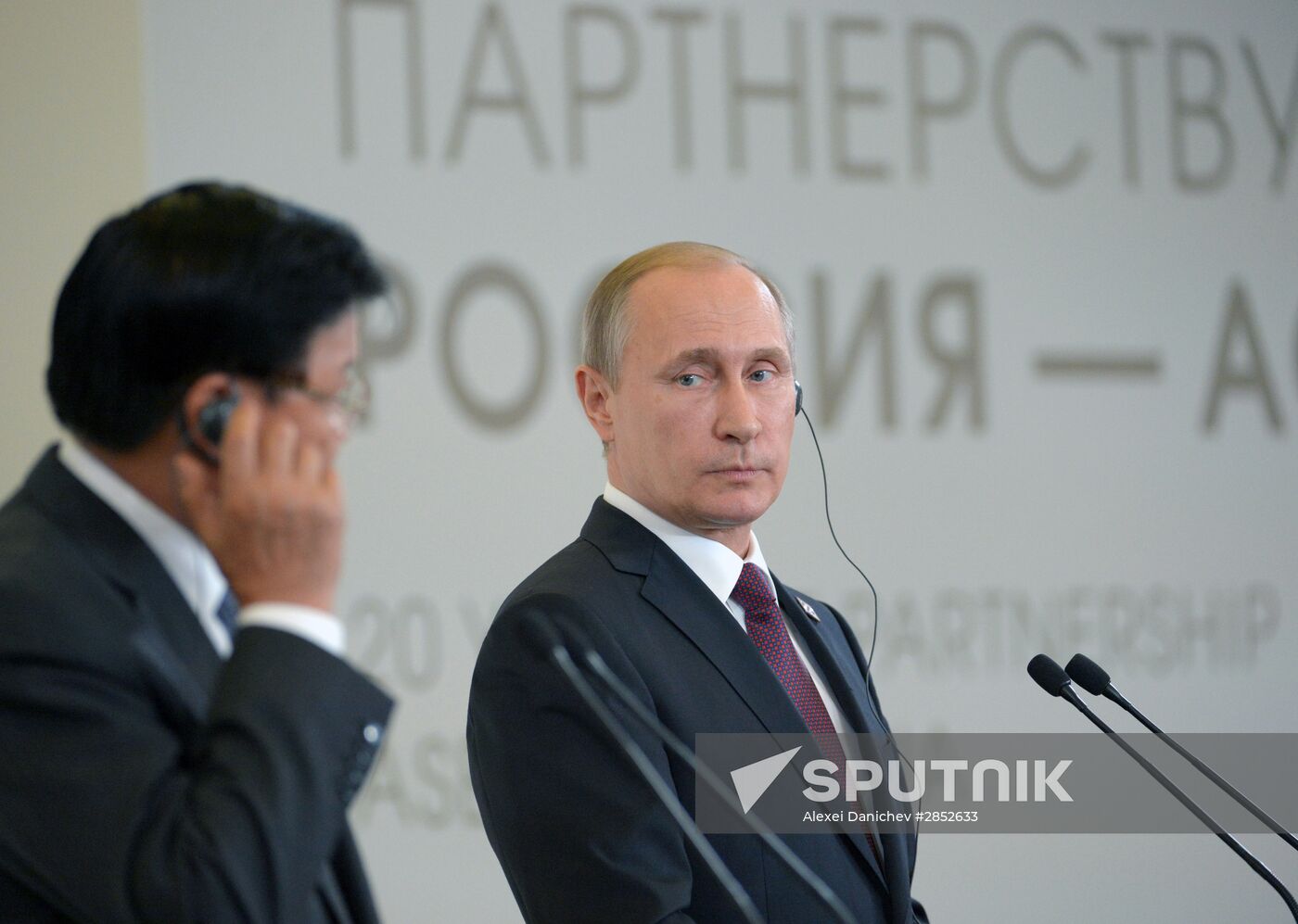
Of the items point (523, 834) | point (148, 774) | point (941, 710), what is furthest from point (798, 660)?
point (941, 710)

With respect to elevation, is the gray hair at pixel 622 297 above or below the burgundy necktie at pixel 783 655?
above

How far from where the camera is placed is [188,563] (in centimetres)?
152

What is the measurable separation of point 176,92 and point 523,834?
285 centimetres

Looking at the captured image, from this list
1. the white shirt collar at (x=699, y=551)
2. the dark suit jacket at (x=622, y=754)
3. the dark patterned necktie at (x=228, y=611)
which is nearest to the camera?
the dark patterned necktie at (x=228, y=611)

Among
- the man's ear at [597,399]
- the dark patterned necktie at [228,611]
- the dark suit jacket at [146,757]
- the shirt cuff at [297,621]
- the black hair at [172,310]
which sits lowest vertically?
the dark suit jacket at [146,757]

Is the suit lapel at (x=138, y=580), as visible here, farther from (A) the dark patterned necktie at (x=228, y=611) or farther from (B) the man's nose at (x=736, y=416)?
(B) the man's nose at (x=736, y=416)

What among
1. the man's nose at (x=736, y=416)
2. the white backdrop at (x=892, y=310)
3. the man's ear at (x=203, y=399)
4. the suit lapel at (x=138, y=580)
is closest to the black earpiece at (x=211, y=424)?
the man's ear at (x=203, y=399)

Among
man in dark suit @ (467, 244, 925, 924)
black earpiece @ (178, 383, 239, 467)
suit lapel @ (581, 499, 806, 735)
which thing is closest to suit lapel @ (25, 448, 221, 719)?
black earpiece @ (178, 383, 239, 467)

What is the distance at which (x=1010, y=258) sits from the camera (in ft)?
16.6

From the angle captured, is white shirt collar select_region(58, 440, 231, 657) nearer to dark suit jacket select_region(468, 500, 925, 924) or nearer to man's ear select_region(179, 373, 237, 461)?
man's ear select_region(179, 373, 237, 461)

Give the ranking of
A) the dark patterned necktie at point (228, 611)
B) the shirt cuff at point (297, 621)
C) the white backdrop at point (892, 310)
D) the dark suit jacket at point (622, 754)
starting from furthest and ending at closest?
the white backdrop at point (892, 310)
the dark suit jacket at point (622, 754)
the dark patterned necktie at point (228, 611)
the shirt cuff at point (297, 621)

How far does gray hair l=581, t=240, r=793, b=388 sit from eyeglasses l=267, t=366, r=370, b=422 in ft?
2.95

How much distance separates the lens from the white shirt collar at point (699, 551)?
232cm

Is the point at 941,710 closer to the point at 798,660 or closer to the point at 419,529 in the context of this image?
the point at 419,529
